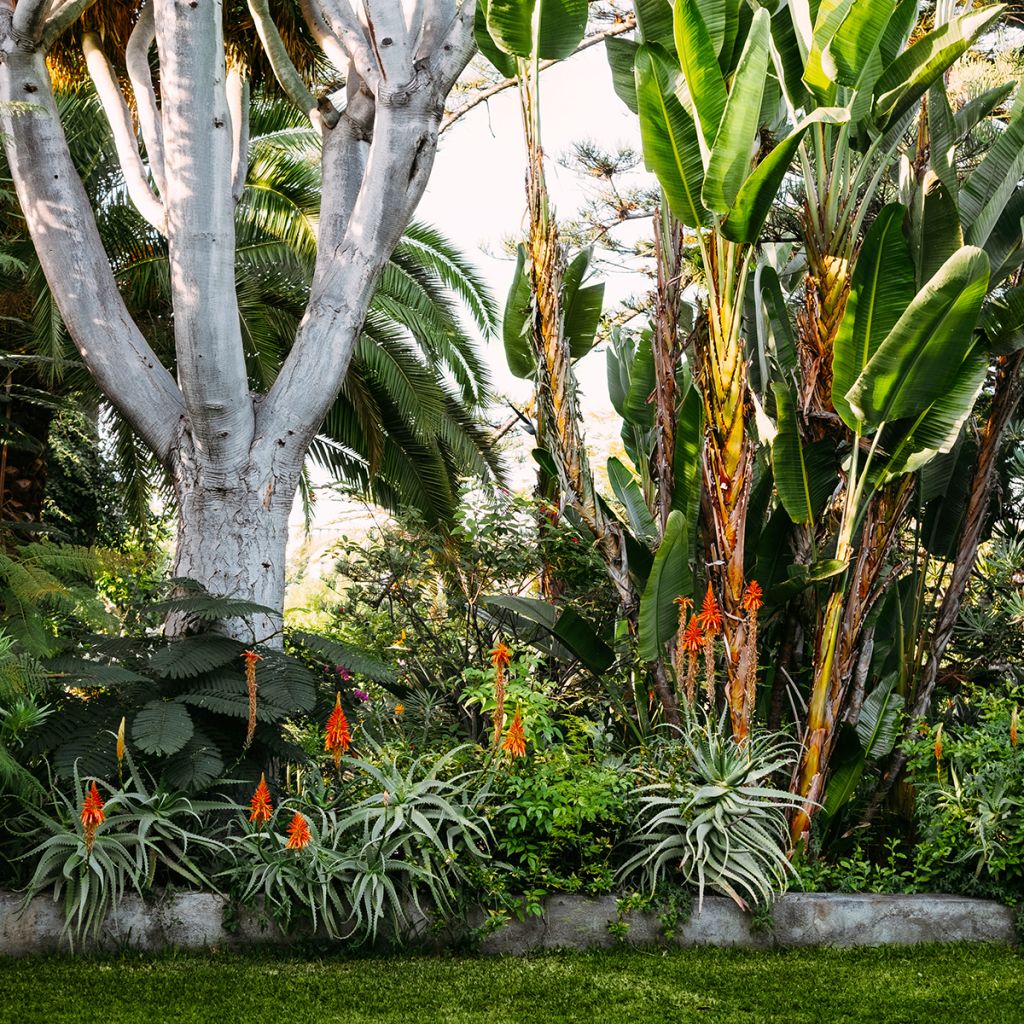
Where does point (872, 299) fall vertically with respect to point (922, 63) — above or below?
below

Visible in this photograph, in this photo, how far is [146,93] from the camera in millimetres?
7105

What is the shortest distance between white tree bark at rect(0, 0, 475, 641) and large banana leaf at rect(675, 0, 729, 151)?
1.94 meters

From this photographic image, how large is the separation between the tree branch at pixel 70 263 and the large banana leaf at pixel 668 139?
3.03 meters

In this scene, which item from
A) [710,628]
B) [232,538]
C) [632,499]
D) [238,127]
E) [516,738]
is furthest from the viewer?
[238,127]

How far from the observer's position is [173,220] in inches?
242

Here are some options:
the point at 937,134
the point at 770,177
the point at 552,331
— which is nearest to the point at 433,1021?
the point at 552,331

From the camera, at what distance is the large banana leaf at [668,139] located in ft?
17.7

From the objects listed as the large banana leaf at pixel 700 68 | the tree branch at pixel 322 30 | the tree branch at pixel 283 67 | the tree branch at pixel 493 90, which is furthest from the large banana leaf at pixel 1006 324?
the tree branch at pixel 493 90

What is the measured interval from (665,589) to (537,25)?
2.98m

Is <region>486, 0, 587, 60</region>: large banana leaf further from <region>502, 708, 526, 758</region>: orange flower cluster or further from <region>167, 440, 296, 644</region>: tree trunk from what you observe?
<region>502, 708, 526, 758</region>: orange flower cluster

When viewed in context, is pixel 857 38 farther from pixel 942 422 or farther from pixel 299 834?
pixel 299 834

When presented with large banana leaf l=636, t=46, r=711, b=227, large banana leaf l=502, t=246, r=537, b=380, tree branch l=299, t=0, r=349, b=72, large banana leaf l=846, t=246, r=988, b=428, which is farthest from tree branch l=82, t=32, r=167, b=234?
large banana leaf l=846, t=246, r=988, b=428

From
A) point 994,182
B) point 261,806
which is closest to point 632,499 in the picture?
point 994,182

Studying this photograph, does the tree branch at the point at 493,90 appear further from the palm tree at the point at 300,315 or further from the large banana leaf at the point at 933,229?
the large banana leaf at the point at 933,229
